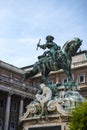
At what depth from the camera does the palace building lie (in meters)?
48.3

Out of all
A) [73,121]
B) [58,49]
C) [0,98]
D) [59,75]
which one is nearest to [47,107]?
[73,121]

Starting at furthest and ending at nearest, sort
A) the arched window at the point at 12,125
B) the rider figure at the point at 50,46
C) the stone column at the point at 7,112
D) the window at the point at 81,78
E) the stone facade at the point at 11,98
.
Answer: the window at the point at 81,78
the arched window at the point at 12,125
the stone facade at the point at 11,98
the stone column at the point at 7,112
the rider figure at the point at 50,46

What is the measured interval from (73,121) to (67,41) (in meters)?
4.84

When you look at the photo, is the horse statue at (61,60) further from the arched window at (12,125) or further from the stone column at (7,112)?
the arched window at (12,125)

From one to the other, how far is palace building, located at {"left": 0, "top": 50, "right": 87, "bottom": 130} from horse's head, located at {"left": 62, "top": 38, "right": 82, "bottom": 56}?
28.7 m

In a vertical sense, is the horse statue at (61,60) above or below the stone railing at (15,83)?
below

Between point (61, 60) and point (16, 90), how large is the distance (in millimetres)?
35460

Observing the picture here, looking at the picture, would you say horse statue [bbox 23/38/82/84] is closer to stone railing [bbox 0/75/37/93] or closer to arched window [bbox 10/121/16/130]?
stone railing [bbox 0/75/37/93]

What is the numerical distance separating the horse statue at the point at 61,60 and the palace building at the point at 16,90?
2865cm

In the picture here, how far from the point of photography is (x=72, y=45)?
1508 cm

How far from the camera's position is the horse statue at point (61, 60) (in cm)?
1493

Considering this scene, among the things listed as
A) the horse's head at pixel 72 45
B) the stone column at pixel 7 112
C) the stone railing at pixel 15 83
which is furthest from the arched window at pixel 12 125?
the horse's head at pixel 72 45

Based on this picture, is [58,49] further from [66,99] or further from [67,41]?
[66,99]

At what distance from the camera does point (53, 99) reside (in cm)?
1416
